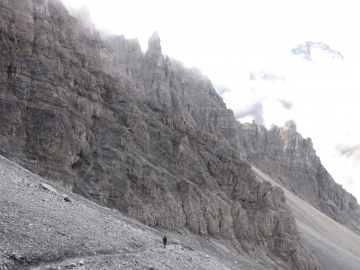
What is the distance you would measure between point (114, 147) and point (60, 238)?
48.8 m

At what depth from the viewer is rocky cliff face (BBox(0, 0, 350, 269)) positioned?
60334 mm

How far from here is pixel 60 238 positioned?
23000mm

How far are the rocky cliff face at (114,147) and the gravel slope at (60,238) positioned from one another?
2449 cm

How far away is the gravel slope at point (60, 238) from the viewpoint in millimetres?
19766

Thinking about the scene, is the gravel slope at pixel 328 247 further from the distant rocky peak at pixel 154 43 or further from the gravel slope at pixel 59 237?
the distant rocky peak at pixel 154 43

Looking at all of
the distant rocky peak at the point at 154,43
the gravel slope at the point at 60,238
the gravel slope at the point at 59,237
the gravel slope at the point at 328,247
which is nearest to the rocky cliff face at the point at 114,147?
the gravel slope at the point at 328,247

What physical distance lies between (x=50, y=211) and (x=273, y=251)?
205 feet

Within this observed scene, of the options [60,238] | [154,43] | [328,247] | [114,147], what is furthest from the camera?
[154,43]

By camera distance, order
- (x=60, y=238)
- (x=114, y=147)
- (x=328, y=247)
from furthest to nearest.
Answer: (x=328, y=247) → (x=114, y=147) → (x=60, y=238)

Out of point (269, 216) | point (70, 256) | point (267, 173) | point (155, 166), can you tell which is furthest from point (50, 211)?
point (267, 173)

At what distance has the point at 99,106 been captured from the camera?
75.8m

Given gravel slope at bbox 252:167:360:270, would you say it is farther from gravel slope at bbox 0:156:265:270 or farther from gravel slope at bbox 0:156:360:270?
gravel slope at bbox 0:156:265:270

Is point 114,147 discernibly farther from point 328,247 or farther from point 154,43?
point 154,43

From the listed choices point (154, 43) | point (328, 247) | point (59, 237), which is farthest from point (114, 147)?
point (154, 43)
